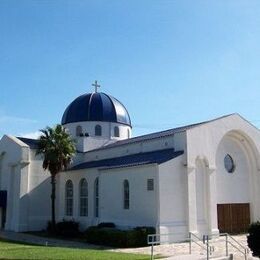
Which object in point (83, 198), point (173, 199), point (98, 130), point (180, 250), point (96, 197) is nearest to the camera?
point (180, 250)

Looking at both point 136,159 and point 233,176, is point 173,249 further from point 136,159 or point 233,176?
point 233,176

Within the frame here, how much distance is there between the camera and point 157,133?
3906 centimetres

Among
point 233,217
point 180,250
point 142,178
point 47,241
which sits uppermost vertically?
point 142,178

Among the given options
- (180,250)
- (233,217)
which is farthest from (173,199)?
(233,217)

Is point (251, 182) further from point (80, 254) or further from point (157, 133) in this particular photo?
point (80, 254)

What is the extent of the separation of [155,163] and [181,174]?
2388 millimetres

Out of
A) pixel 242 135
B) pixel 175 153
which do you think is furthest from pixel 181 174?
pixel 242 135

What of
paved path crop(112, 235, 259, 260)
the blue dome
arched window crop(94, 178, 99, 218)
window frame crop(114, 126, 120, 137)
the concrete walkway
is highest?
the blue dome

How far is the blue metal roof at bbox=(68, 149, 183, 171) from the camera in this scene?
30.0 metres

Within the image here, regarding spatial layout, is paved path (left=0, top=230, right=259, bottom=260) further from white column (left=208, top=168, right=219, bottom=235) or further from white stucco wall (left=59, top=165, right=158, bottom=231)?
white stucco wall (left=59, top=165, right=158, bottom=231)

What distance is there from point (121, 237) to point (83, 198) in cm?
1141

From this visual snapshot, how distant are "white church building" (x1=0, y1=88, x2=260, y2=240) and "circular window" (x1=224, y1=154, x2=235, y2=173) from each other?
0.08 meters

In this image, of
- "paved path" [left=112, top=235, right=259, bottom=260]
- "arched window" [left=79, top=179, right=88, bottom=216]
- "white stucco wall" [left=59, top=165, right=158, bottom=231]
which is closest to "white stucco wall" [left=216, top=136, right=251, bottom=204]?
"paved path" [left=112, top=235, right=259, bottom=260]

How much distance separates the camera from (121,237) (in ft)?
86.4
